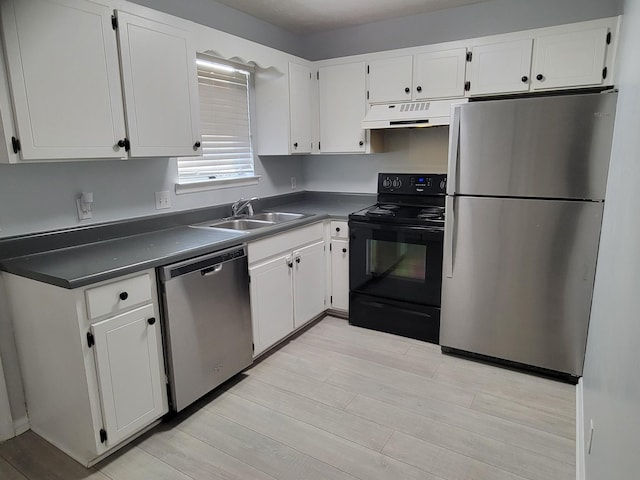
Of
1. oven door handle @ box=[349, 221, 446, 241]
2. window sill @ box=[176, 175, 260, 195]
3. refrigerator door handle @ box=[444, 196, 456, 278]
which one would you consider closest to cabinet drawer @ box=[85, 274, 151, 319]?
window sill @ box=[176, 175, 260, 195]

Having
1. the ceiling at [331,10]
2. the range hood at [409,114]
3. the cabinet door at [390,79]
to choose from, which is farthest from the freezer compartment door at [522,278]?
the ceiling at [331,10]

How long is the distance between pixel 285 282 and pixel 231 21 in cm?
204

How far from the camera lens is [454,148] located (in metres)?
2.58

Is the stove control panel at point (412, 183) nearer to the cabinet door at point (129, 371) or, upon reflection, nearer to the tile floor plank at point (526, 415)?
the tile floor plank at point (526, 415)

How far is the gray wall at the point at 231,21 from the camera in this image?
8.75 ft

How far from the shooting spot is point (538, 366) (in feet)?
8.45

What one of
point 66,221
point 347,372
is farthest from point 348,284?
point 66,221

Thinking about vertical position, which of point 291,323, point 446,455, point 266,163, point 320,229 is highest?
point 266,163

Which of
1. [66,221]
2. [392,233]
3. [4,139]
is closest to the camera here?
[4,139]

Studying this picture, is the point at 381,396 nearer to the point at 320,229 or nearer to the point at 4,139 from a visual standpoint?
the point at 320,229

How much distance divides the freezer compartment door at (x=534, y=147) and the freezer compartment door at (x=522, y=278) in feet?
0.27

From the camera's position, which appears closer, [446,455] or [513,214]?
[446,455]

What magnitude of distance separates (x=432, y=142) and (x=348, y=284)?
1392mm

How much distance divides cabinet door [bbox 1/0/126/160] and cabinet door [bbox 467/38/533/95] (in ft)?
7.68
